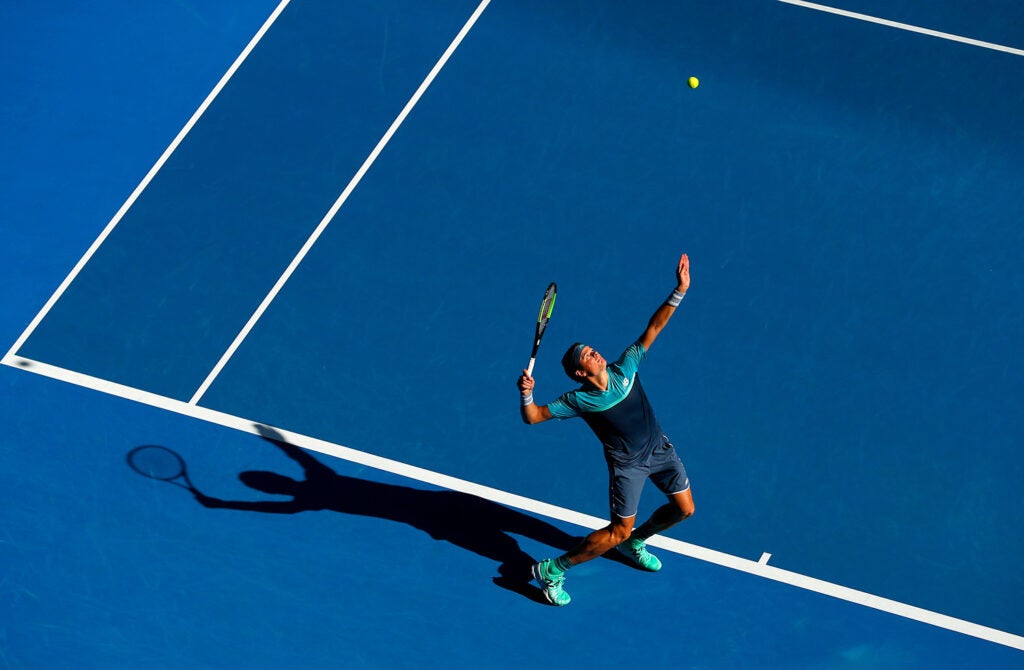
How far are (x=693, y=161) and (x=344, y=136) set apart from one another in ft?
10.8

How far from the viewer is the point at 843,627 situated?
9.02 metres

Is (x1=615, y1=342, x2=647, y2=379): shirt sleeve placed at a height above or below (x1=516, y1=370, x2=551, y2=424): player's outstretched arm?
above

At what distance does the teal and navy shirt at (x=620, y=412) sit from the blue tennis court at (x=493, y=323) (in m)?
1.36

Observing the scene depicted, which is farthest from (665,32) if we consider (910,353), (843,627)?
(843,627)

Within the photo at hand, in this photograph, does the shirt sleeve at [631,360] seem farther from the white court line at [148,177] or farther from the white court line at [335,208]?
the white court line at [148,177]

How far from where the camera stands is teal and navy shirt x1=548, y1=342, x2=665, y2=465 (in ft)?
27.1

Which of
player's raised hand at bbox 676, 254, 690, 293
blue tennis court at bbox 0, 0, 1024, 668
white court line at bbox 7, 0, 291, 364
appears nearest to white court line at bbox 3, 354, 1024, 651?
blue tennis court at bbox 0, 0, 1024, 668

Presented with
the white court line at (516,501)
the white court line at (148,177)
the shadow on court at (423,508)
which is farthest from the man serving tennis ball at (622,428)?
the white court line at (148,177)

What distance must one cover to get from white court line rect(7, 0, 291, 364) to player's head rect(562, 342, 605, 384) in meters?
5.20

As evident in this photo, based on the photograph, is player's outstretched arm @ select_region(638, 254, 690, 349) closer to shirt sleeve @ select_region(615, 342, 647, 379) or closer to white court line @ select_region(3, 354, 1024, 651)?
shirt sleeve @ select_region(615, 342, 647, 379)

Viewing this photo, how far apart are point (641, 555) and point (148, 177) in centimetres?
599

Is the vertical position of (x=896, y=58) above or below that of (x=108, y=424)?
above

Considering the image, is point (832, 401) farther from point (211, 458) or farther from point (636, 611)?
point (211, 458)

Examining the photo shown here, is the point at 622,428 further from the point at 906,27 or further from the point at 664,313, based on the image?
the point at 906,27
